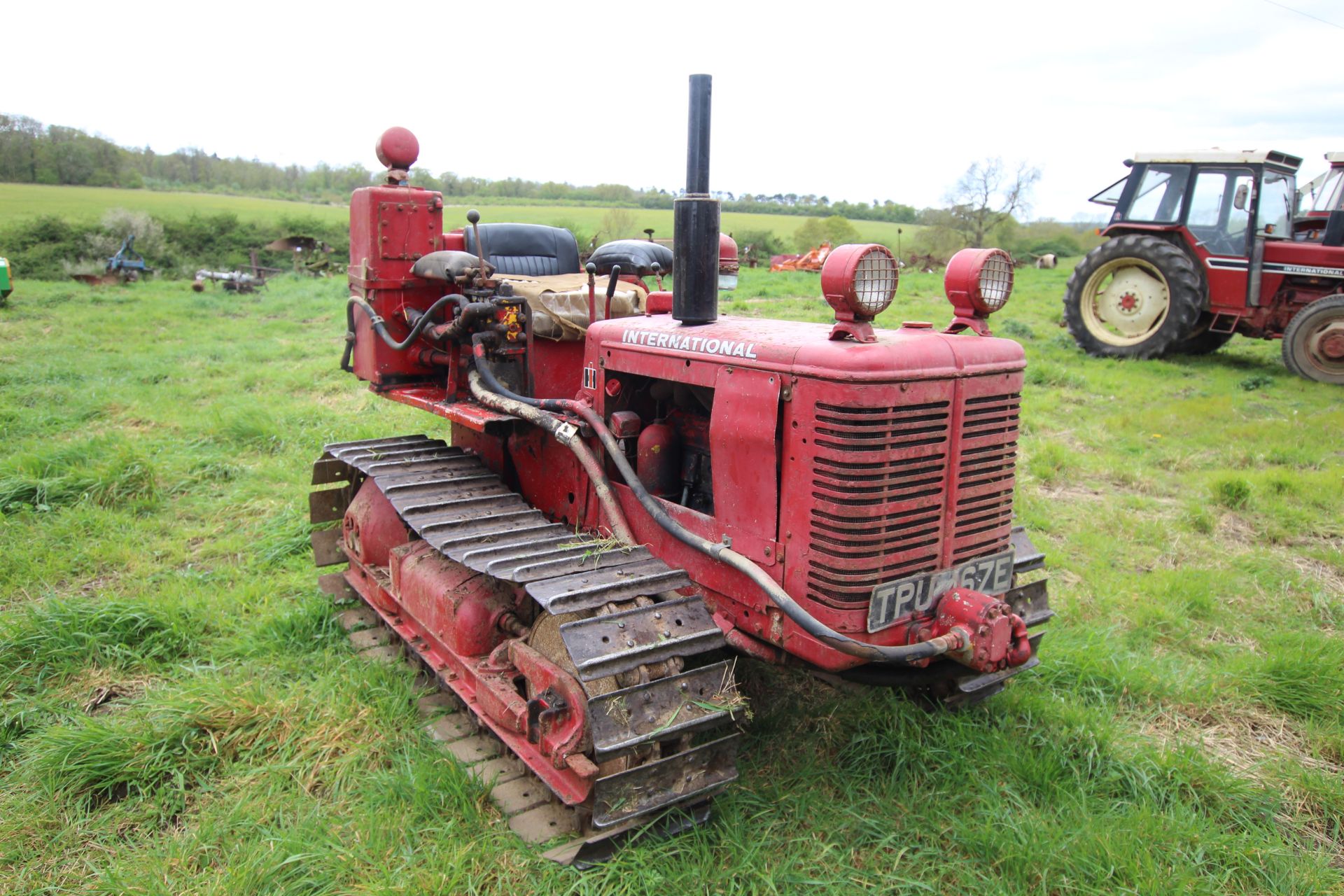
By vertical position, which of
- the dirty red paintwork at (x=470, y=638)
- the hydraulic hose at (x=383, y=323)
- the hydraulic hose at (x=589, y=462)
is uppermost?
the hydraulic hose at (x=383, y=323)

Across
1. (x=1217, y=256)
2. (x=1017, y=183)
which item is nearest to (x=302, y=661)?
(x=1217, y=256)

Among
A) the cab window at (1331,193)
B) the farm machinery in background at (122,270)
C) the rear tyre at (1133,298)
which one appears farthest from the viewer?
the farm machinery in background at (122,270)

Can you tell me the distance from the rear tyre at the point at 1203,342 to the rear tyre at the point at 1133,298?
38 centimetres

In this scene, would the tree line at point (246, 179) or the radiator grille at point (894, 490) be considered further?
the tree line at point (246, 179)

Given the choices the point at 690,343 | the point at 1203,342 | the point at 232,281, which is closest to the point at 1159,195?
the point at 1203,342

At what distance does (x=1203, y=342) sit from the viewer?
12.3 metres

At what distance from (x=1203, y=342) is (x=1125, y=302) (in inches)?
56.3

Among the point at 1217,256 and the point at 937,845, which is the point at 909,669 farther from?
the point at 1217,256

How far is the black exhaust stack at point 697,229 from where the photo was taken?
3639 mm

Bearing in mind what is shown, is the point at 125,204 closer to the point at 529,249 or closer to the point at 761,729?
the point at 529,249

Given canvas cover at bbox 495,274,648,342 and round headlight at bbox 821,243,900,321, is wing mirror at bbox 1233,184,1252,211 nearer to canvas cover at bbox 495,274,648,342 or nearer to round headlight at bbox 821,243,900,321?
canvas cover at bbox 495,274,648,342

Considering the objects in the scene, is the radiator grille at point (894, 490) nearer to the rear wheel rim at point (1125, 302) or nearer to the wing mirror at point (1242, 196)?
the rear wheel rim at point (1125, 302)

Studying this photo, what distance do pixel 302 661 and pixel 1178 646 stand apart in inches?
178

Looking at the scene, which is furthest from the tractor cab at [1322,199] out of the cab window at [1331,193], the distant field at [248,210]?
the distant field at [248,210]
